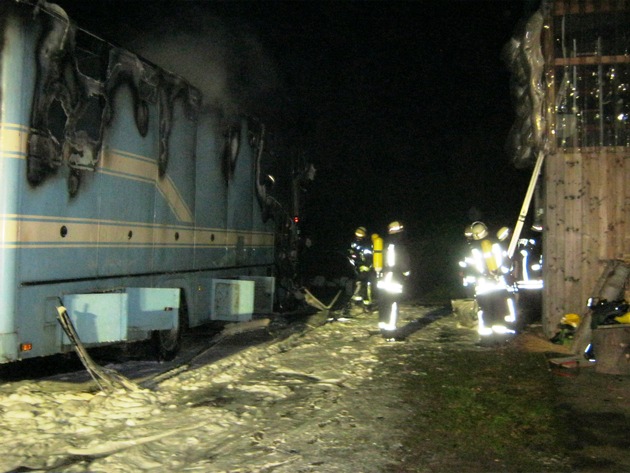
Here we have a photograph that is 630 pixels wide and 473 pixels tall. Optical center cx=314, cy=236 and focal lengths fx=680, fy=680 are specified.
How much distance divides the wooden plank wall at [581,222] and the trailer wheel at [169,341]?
5.04 m

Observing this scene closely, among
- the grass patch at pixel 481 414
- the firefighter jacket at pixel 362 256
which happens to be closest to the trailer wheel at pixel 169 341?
the grass patch at pixel 481 414

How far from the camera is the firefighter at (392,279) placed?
379 inches

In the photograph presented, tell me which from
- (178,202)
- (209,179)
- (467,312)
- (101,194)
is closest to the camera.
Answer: (101,194)

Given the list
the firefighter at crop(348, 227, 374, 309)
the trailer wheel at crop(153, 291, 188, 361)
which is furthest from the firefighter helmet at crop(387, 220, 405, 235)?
the firefighter at crop(348, 227, 374, 309)

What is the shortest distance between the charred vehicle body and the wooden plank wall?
14.3ft

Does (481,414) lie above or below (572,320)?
below

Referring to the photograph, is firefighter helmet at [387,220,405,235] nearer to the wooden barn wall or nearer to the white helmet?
the white helmet

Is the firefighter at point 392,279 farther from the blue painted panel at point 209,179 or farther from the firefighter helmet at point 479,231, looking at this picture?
the blue painted panel at point 209,179

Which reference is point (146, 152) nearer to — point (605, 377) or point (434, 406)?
→ point (434, 406)

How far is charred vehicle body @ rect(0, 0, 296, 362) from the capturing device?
5801 millimetres

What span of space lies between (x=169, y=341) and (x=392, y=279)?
3310mm

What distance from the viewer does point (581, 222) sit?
9297 millimetres

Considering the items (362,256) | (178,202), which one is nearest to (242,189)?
(178,202)

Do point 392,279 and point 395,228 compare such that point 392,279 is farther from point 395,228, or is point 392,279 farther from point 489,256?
point 489,256
